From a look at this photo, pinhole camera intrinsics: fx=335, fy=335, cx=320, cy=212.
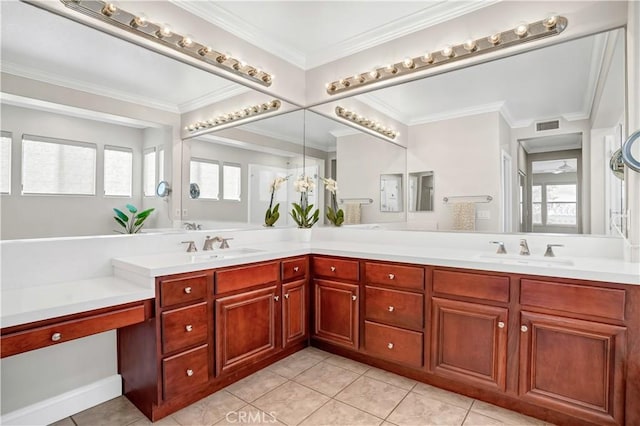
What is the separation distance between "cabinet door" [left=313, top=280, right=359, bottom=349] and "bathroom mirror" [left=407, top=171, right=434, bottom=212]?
0.88 m

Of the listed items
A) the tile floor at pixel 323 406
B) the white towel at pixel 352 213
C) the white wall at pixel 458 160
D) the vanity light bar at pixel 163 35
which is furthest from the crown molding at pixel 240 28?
the tile floor at pixel 323 406

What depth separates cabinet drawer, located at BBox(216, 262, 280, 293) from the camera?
212 centimetres

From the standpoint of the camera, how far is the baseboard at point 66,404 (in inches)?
68.4

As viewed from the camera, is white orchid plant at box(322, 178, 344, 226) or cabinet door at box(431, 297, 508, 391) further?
white orchid plant at box(322, 178, 344, 226)

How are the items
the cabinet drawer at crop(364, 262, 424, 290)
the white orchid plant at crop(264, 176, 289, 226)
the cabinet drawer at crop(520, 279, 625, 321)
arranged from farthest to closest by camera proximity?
1. the white orchid plant at crop(264, 176, 289, 226)
2. the cabinet drawer at crop(364, 262, 424, 290)
3. the cabinet drawer at crop(520, 279, 625, 321)

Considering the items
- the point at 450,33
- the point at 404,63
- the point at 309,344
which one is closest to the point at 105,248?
the point at 309,344

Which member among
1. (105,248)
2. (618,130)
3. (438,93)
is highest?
(438,93)

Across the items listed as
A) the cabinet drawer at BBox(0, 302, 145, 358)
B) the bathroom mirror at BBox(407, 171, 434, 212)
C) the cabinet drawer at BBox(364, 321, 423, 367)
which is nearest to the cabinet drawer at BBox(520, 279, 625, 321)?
the cabinet drawer at BBox(364, 321, 423, 367)

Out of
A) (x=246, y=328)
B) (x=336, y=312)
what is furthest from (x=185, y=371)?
(x=336, y=312)

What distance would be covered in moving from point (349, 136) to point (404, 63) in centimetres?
81

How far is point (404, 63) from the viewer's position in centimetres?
273

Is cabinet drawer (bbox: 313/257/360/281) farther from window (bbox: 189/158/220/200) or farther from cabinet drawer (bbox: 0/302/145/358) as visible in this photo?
cabinet drawer (bbox: 0/302/145/358)

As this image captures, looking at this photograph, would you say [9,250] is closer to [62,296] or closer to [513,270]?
[62,296]

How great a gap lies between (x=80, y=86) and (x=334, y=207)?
2.19m
